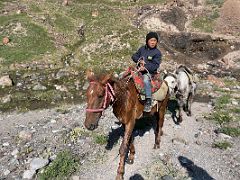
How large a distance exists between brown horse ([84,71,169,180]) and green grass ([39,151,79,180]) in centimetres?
189

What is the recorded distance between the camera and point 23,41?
2988 centimetres

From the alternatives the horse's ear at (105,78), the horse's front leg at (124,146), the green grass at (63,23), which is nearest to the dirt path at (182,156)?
the horse's front leg at (124,146)

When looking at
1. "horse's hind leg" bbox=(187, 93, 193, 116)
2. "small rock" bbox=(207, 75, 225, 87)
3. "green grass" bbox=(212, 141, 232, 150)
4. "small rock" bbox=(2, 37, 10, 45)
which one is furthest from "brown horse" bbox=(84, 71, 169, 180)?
"small rock" bbox=(2, 37, 10, 45)

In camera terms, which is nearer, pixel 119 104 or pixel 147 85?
pixel 119 104

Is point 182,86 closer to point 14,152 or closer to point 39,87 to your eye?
point 14,152

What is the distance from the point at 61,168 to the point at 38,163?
1.01m

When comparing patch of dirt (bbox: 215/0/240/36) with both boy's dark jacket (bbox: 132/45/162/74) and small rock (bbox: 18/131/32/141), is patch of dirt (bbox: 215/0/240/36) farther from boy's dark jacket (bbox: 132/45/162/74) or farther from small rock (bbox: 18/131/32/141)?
small rock (bbox: 18/131/32/141)

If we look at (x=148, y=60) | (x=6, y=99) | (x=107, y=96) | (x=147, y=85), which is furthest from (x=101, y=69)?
(x=107, y=96)

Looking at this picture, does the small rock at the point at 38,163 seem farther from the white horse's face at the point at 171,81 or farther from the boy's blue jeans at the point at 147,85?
the white horse's face at the point at 171,81

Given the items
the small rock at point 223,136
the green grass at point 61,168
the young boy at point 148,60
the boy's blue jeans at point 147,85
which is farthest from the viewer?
the small rock at point 223,136

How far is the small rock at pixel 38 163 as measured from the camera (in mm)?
13891

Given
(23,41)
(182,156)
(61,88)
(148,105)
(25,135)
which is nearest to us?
(148,105)

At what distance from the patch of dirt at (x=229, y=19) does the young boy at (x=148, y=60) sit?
832 inches

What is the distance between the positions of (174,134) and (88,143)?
383 cm
